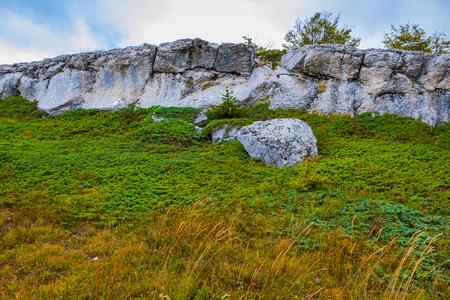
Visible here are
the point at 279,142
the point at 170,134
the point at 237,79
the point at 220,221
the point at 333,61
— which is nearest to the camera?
the point at 220,221

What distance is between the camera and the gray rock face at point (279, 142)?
9.27m

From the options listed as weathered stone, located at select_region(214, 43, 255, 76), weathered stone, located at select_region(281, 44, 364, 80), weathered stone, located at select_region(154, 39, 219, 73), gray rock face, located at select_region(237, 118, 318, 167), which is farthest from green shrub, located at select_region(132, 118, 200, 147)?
weathered stone, located at select_region(281, 44, 364, 80)

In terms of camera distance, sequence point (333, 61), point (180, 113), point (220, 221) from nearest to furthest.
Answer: point (220, 221) < point (180, 113) < point (333, 61)

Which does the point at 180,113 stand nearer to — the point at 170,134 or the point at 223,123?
the point at 170,134

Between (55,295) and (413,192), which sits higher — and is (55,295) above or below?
below

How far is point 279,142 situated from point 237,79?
30.9 feet

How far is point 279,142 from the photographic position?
9.52 metres

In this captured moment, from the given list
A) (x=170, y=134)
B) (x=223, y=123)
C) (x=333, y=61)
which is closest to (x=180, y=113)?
(x=170, y=134)

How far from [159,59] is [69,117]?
724cm

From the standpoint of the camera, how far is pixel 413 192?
6.46 metres

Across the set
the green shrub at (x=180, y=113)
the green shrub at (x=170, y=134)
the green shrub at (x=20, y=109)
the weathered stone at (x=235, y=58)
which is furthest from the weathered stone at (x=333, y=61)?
the green shrub at (x=20, y=109)

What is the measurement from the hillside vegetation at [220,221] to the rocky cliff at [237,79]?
463 cm

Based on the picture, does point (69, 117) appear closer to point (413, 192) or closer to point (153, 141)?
point (153, 141)

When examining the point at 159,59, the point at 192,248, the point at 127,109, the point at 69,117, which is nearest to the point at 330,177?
the point at 192,248
